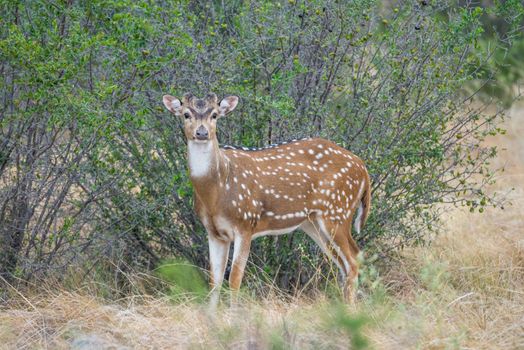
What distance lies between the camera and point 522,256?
Answer: 29.7ft

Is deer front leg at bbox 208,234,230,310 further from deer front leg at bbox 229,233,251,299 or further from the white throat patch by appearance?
the white throat patch

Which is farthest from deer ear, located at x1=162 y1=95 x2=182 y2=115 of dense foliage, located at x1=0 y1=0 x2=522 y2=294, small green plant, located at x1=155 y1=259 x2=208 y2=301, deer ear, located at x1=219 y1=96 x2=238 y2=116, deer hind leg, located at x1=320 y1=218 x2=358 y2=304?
deer hind leg, located at x1=320 y1=218 x2=358 y2=304

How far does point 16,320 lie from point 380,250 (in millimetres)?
3147

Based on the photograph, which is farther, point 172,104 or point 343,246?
point 343,246

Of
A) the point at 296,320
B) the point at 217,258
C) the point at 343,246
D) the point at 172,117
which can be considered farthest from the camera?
the point at 172,117

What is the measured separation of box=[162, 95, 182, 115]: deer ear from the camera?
7.34m

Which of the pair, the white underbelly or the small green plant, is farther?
the white underbelly

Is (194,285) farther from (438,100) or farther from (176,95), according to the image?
(438,100)

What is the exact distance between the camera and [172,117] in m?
8.12

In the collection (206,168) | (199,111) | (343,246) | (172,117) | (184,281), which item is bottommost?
(184,281)

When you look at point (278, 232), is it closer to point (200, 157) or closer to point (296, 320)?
point (200, 157)

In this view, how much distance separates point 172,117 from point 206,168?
81cm

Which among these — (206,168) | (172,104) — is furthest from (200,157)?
(172,104)

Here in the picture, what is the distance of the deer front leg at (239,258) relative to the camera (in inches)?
297
